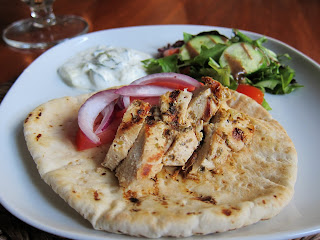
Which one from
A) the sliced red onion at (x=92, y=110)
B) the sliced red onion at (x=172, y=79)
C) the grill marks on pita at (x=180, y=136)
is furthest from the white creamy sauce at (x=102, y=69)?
the grill marks on pita at (x=180, y=136)

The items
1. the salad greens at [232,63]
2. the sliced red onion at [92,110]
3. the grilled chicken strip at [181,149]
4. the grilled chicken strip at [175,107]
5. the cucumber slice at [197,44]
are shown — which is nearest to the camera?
the grilled chicken strip at [181,149]

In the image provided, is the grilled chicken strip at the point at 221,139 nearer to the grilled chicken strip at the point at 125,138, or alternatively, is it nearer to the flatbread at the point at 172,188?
the flatbread at the point at 172,188

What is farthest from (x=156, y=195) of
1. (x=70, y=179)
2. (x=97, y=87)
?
(x=97, y=87)

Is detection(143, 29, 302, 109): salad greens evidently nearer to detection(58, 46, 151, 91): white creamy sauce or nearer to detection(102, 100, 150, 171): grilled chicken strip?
detection(58, 46, 151, 91): white creamy sauce

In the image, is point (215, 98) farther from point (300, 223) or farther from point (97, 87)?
point (97, 87)

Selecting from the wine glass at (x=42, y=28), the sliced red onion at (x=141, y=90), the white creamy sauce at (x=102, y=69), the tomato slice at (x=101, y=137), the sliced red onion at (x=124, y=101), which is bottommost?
the wine glass at (x=42, y=28)

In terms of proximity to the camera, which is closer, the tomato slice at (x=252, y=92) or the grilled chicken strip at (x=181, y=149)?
the grilled chicken strip at (x=181, y=149)

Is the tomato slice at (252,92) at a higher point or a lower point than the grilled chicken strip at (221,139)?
lower
